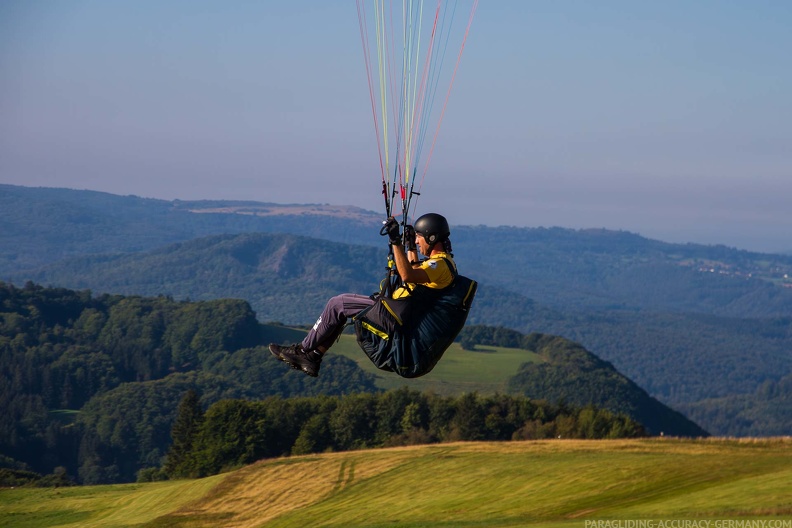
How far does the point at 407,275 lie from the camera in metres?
13.1

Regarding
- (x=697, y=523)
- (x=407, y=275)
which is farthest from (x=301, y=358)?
(x=697, y=523)

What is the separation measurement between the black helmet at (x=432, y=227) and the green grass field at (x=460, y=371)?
14589 centimetres

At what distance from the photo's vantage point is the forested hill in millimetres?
89562

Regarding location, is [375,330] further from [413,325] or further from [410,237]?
[410,237]

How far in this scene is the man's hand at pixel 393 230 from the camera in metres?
12.6

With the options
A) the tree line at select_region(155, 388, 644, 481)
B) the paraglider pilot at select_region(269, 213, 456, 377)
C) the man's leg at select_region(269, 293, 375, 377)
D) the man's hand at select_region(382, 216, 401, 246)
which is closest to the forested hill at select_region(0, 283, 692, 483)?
the tree line at select_region(155, 388, 644, 481)

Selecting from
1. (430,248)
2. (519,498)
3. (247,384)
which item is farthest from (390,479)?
(247,384)

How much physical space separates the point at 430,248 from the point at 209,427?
78.6 m

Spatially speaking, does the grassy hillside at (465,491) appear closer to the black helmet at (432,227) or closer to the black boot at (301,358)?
the black boot at (301,358)

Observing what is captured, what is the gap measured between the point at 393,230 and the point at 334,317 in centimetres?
203

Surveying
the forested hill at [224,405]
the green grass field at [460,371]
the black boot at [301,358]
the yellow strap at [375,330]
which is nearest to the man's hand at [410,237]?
the yellow strap at [375,330]

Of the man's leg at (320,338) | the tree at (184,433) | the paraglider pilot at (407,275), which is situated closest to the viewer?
the paraglider pilot at (407,275)

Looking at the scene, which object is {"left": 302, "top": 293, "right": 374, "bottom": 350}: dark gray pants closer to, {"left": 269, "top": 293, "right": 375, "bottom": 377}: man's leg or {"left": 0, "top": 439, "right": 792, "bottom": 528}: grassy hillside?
{"left": 269, "top": 293, "right": 375, "bottom": 377}: man's leg

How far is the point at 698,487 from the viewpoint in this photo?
115ft
